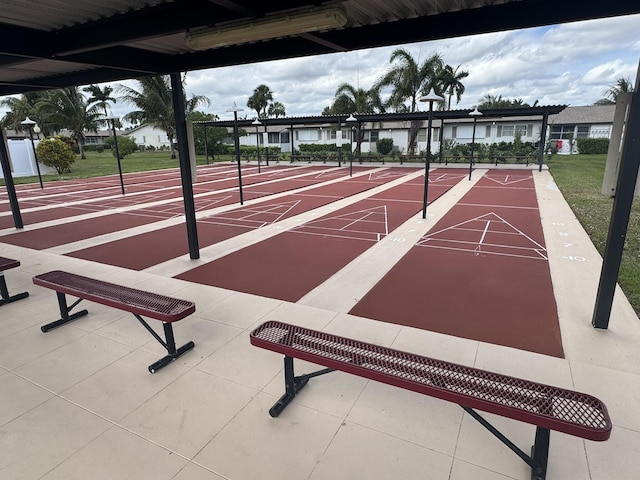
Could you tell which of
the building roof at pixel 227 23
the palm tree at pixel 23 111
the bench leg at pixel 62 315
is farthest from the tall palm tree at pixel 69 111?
the bench leg at pixel 62 315

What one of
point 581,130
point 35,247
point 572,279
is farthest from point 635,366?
point 581,130

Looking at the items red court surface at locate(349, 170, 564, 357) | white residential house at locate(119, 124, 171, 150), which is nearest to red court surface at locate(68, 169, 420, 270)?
red court surface at locate(349, 170, 564, 357)

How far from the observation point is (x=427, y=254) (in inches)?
297

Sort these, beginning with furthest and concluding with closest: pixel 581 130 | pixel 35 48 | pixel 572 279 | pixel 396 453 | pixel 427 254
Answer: pixel 581 130 → pixel 427 254 → pixel 572 279 → pixel 35 48 → pixel 396 453

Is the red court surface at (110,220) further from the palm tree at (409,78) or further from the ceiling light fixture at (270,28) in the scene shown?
the palm tree at (409,78)

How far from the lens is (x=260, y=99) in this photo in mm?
54625

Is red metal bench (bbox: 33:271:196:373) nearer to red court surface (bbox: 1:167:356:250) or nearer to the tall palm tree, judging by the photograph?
red court surface (bbox: 1:167:356:250)

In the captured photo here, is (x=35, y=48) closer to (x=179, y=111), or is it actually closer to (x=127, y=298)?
(x=179, y=111)

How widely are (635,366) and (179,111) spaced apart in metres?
6.82

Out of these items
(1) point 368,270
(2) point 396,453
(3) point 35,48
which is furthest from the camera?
(1) point 368,270

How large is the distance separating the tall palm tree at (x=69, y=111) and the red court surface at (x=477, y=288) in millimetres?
38987

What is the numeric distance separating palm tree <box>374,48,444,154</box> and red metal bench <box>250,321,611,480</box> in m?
31.5

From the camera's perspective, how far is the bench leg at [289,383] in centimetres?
324

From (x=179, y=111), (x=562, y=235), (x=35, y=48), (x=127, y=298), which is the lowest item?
(x=562, y=235)
